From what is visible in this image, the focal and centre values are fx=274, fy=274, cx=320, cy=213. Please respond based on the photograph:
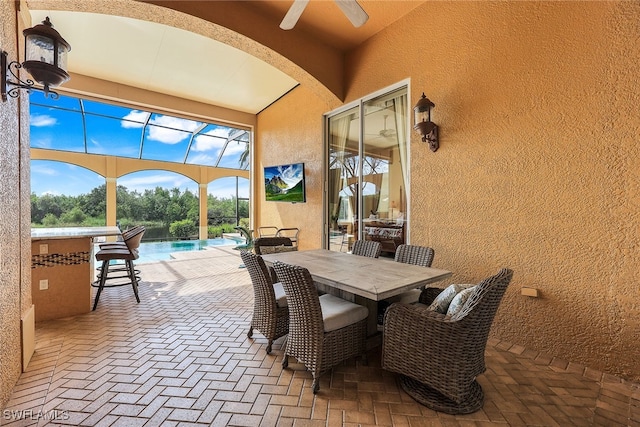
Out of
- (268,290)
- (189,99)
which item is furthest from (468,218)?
(189,99)

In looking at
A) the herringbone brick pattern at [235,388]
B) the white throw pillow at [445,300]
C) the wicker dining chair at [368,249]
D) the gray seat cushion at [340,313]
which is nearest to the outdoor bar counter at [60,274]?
the herringbone brick pattern at [235,388]

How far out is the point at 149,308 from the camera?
3.53 m

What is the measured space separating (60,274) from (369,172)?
420 cm

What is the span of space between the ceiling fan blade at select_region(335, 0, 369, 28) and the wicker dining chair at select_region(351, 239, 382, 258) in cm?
229

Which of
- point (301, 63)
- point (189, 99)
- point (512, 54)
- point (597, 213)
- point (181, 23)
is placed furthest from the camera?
point (189, 99)

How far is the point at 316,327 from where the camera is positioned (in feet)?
6.36

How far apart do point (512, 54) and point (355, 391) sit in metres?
3.24

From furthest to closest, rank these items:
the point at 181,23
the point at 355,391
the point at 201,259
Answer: the point at 201,259, the point at 181,23, the point at 355,391

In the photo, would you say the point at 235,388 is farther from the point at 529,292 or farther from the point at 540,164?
the point at 540,164

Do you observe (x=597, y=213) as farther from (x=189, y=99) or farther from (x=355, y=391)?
(x=189, y=99)

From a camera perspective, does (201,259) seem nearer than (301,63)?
No

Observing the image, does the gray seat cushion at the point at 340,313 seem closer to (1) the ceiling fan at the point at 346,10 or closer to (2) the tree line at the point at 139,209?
(1) the ceiling fan at the point at 346,10

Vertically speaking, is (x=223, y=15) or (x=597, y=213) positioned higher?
(x=223, y=15)

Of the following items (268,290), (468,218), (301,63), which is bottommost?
(268,290)
